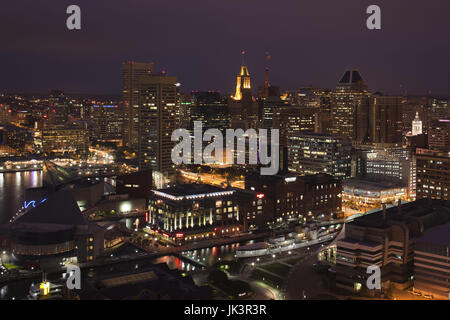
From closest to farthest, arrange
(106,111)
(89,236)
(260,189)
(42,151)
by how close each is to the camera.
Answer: (89,236), (260,189), (42,151), (106,111)

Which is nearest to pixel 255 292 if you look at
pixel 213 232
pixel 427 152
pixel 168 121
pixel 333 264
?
pixel 333 264

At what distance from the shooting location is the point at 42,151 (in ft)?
154

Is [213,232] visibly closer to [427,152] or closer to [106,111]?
[427,152]

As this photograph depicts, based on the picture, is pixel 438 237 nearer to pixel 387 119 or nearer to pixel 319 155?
pixel 319 155

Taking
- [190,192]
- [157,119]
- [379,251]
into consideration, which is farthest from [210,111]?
[379,251]

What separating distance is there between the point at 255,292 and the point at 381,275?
324 centimetres

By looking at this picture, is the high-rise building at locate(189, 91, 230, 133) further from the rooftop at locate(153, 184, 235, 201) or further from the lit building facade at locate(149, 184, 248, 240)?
the lit building facade at locate(149, 184, 248, 240)

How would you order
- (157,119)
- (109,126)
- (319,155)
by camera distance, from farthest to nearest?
1. (109,126)
2. (319,155)
3. (157,119)

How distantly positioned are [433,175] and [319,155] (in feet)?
34.8

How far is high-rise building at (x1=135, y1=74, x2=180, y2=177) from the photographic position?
30953 mm

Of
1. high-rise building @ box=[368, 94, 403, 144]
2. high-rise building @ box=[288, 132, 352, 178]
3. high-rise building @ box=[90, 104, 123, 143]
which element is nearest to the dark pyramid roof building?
high-rise building @ box=[368, 94, 403, 144]

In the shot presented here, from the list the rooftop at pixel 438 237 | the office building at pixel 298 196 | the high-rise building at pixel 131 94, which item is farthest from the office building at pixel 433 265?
the high-rise building at pixel 131 94

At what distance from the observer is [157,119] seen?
102 feet

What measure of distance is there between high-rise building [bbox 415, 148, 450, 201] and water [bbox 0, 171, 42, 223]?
17421 millimetres
